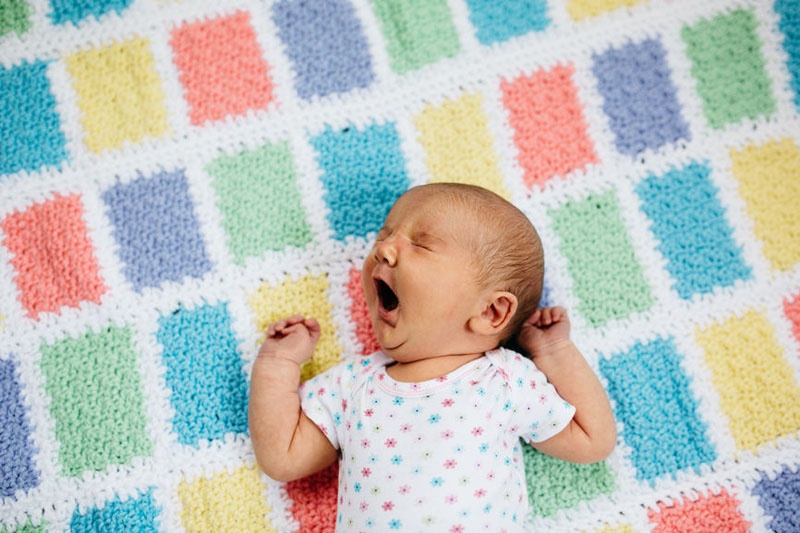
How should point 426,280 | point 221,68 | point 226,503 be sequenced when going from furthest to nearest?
point 221,68 → point 226,503 → point 426,280

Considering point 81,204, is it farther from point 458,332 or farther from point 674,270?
point 674,270

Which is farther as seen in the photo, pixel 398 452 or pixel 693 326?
pixel 693 326

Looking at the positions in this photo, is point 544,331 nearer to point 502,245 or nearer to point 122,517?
point 502,245

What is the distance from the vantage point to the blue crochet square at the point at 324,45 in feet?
4.04

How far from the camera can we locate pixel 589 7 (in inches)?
50.1

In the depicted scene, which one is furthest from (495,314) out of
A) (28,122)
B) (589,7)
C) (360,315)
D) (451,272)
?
(28,122)

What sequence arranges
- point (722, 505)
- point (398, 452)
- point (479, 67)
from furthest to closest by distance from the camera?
point (479, 67)
point (722, 505)
point (398, 452)

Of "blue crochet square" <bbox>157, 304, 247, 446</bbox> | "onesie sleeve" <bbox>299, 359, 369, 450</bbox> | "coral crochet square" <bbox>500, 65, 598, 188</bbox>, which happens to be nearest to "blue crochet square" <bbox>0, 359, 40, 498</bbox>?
"blue crochet square" <bbox>157, 304, 247, 446</bbox>

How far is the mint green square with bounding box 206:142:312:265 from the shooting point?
1.19 m

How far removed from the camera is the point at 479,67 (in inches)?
49.1

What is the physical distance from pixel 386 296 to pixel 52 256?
0.55 meters

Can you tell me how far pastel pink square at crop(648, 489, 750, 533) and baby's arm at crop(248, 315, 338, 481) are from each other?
1.73 feet

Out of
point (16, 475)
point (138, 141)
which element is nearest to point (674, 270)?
point (138, 141)

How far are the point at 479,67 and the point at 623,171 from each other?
0.31 metres
